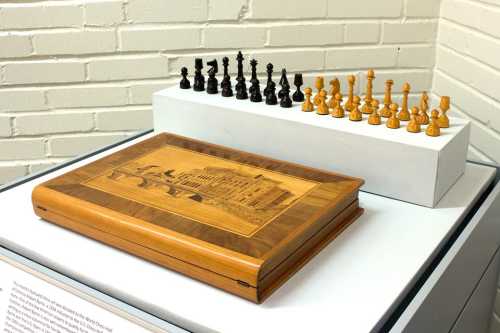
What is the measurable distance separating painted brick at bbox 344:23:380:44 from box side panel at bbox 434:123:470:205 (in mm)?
640

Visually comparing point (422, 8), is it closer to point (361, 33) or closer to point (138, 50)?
point (361, 33)

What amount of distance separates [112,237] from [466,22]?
998 millimetres

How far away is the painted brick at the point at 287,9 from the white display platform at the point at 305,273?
717mm

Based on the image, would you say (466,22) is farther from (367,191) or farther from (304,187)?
(304,187)

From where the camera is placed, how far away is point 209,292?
0.75 m

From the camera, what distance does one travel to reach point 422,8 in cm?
156

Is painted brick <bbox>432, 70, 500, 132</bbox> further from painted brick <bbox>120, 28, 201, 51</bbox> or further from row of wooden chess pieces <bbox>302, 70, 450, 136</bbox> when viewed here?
painted brick <bbox>120, 28, 201, 51</bbox>

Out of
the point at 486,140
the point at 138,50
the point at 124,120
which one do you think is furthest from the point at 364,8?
the point at 124,120

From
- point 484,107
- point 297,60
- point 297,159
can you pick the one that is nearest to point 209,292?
point 297,159

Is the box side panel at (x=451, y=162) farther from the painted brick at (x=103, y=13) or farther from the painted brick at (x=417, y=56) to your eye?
the painted brick at (x=103, y=13)

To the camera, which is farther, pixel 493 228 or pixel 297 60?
pixel 297 60

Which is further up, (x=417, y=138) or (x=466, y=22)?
(x=466, y=22)

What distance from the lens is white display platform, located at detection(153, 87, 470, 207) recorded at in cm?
93

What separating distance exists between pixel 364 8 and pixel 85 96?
77 cm
